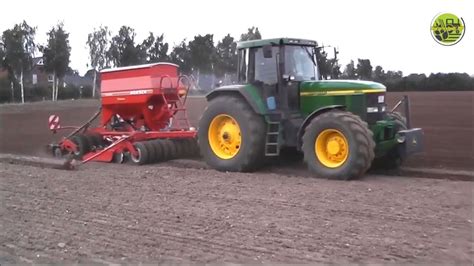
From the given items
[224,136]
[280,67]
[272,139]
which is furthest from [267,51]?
[224,136]

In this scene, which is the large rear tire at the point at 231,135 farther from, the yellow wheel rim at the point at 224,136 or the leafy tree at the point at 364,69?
the leafy tree at the point at 364,69

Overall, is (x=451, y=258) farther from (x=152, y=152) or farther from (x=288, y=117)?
(x=152, y=152)

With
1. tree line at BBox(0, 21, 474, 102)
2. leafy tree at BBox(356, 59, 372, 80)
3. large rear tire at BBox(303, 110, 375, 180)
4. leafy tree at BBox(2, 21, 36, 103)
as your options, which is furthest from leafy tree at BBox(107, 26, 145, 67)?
large rear tire at BBox(303, 110, 375, 180)

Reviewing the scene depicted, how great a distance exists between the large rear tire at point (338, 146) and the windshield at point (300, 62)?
1.18 meters

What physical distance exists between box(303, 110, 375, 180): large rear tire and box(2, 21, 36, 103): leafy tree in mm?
39207

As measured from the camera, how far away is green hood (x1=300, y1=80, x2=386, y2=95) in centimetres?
892

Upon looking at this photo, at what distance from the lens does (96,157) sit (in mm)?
11977

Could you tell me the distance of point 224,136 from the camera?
1026cm

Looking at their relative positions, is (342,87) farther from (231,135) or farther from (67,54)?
(67,54)

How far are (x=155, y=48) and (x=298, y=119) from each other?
35.4 metres

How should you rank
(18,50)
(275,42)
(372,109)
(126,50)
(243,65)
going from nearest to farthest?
1. (372,109)
2. (275,42)
3. (243,65)
4. (126,50)
5. (18,50)

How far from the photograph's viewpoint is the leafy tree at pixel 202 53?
1449 inches

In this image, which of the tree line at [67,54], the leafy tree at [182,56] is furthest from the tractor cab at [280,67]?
the leafy tree at [182,56]

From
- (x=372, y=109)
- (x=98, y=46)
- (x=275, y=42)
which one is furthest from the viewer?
(x=98, y=46)
